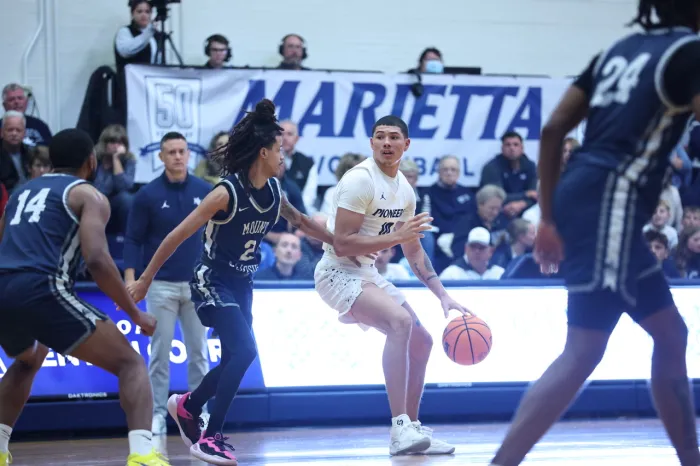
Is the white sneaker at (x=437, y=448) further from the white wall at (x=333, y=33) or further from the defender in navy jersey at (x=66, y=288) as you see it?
the white wall at (x=333, y=33)

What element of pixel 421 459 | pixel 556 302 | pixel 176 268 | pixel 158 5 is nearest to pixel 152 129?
pixel 158 5

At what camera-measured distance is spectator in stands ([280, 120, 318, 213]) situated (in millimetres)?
11562

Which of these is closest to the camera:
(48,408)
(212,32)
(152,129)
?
(48,408)

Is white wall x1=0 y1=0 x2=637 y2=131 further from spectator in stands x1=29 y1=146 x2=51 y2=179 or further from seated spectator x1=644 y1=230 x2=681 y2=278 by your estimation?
seated spectator x1=644 y1=230 x2=681 y2=278

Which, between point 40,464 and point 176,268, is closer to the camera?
point 40,464

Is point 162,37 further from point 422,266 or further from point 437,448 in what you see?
point 437,448

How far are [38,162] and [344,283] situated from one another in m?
4.03

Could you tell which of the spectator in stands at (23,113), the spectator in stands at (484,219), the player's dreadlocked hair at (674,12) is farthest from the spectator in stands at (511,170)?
the player's dreadlocked hair at (674,12)

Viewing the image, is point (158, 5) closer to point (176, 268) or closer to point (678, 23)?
point (176, 268)

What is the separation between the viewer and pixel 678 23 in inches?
163

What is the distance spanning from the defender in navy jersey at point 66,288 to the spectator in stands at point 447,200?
6566 mm

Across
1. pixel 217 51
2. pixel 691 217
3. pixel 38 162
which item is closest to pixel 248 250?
pixel 38 162

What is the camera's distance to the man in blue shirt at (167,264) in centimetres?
855

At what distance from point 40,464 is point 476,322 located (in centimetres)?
317
